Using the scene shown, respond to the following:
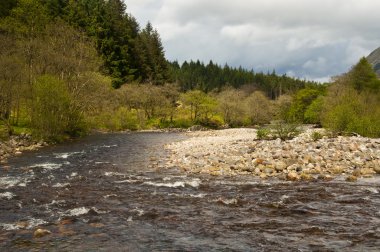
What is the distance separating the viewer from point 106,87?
53.3 m

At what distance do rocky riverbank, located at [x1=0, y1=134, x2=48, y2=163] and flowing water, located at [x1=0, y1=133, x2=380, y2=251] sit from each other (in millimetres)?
9464

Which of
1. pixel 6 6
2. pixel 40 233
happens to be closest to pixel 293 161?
pixel 40 233

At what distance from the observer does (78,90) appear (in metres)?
44.3

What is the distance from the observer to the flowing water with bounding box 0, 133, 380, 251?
1020 cm

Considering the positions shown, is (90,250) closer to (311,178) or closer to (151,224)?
(151,224)

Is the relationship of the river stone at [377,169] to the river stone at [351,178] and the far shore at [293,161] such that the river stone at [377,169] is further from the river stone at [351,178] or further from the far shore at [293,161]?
the river stone at [351,178]

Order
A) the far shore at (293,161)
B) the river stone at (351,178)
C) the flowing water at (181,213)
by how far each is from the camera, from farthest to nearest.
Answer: the far shore at (293,161) < the river stone at (351,178) < the flowing water at (181,213)

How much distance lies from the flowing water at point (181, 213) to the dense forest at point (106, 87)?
61.6 ft

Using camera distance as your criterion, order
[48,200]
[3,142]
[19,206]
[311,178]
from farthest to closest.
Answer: [3,142]
[311,178]
[48,200]
[19,206]

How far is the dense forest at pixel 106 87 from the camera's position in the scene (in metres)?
38.0

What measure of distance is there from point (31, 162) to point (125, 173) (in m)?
8.27

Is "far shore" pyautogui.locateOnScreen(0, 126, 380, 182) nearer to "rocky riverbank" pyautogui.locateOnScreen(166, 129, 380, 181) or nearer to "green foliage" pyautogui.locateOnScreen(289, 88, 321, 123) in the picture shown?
"rocky riverbank" pyautogui.locateOnScreen(166, 129, 380, 181)

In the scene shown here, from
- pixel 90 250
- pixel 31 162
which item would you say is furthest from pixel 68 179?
pixel 90 250

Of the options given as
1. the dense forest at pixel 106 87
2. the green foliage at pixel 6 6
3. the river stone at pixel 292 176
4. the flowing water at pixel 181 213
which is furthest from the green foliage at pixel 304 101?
the flowing water at pixel 181 213
